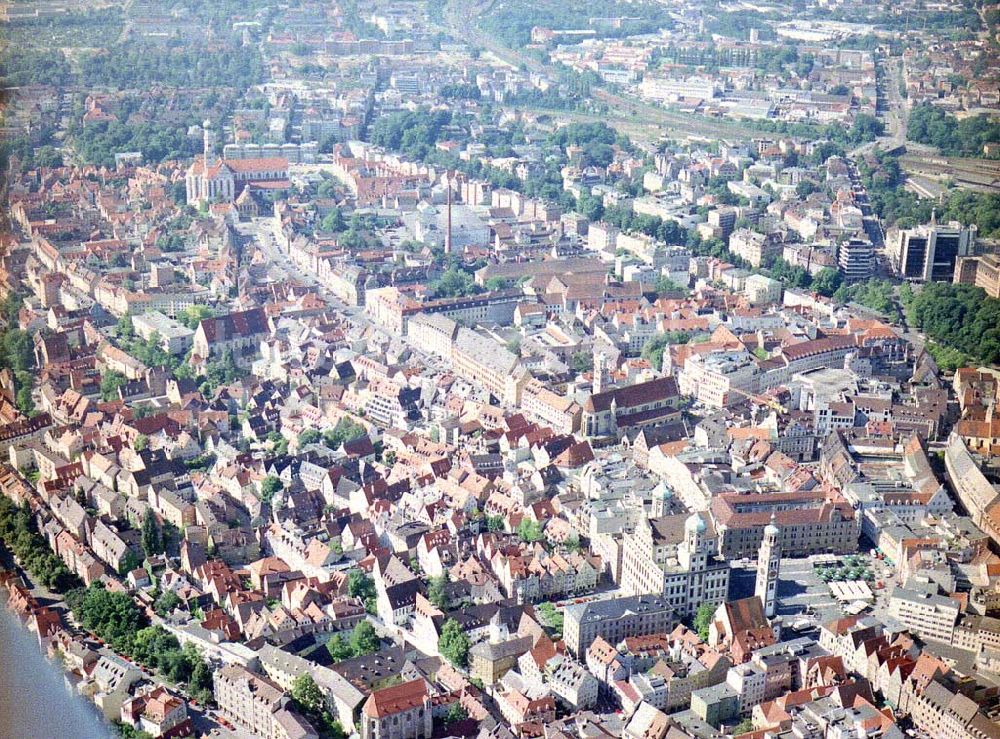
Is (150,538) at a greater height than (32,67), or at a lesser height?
lesser

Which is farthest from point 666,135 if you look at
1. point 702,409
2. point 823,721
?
point 823,721

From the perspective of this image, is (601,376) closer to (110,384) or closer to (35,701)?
(110,384)

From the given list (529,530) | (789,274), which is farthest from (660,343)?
(529,530)

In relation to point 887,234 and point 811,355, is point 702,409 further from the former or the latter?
point 887,234

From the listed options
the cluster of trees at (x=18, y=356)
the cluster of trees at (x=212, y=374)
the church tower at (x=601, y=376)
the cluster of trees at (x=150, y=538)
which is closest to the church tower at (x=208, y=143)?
the cluster of trees at (x=212, y=374)

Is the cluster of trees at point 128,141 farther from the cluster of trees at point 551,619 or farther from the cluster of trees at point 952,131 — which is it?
the cluster of trees at point 551,619

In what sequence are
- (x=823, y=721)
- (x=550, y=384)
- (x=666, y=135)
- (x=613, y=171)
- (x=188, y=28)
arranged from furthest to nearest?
(x=188, y=28) < (x=666, y=135) < (x=613, y=171) < (x=550, y=384) < (x=823, y=721)

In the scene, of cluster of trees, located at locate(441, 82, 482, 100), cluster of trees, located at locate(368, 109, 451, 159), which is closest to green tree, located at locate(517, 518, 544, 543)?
cluster of trees, located at locate(368, 109, 451, 159)
